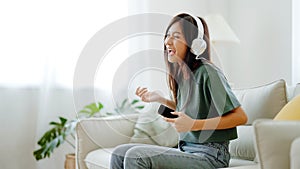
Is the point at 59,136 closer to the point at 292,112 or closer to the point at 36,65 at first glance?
the point at 36,65

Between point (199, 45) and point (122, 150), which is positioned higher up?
point (199, 45)

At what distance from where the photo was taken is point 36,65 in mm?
3125

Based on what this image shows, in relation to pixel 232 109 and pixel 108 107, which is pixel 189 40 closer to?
pixel 232 109

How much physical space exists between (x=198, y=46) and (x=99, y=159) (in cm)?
89

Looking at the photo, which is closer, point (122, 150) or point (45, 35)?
point (122, 150)

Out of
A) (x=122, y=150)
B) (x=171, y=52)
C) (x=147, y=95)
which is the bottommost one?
(x=122, y=150)

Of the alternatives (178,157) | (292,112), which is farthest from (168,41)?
(292,112)

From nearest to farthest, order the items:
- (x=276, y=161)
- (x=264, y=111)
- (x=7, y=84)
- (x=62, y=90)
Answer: (x=276, y=161), (x=264, y=111), (x=7, y=84), (x=62, y=90)

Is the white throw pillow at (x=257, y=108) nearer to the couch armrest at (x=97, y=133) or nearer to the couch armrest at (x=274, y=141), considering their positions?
the couch armrest at (x=97, y=133)

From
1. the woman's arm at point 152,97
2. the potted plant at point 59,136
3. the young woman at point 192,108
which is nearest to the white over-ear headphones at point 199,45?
the young woman at point 192,108

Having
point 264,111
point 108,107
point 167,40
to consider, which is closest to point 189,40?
point 167,40

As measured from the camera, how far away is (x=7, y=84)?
3037 millimetres

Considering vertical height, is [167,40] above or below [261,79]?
above

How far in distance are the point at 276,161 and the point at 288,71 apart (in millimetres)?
2150
